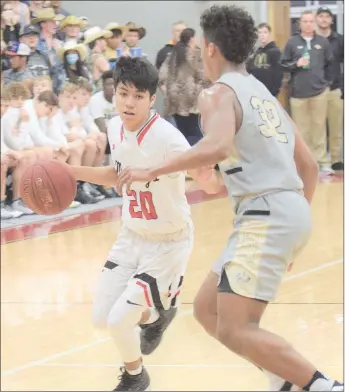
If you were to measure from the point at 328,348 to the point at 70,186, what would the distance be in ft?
6.53

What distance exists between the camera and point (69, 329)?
20.4ft

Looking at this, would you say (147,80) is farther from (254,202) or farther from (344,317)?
(344,317)

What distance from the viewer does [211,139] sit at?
3.64 metres

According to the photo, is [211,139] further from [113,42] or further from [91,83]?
[113,42]

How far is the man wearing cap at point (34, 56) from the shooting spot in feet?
37.1

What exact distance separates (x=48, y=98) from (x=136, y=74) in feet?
18.7

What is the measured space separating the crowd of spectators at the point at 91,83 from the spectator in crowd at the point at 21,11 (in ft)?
0.04

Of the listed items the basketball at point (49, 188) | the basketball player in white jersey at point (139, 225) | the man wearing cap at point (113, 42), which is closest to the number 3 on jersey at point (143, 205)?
the basketball player in white jersey at point (139, 225)

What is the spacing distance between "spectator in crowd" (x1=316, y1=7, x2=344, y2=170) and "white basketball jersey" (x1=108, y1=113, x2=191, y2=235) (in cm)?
897

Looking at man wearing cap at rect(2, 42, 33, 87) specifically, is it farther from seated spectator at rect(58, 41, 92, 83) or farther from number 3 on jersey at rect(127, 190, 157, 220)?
number 3 on jersey at rect(127, 190, 157, 220)

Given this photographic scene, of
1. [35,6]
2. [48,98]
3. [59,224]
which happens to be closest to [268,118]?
[59,224]

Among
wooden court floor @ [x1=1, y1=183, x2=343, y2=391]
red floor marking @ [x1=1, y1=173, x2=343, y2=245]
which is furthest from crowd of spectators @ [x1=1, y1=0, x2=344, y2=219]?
wooden court floor @ [x1=1, y1=183, x2=343, y2=391]

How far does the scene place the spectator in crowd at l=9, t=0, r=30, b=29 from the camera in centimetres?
1238

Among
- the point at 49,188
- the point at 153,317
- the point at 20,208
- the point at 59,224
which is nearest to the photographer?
the point at 49,188
